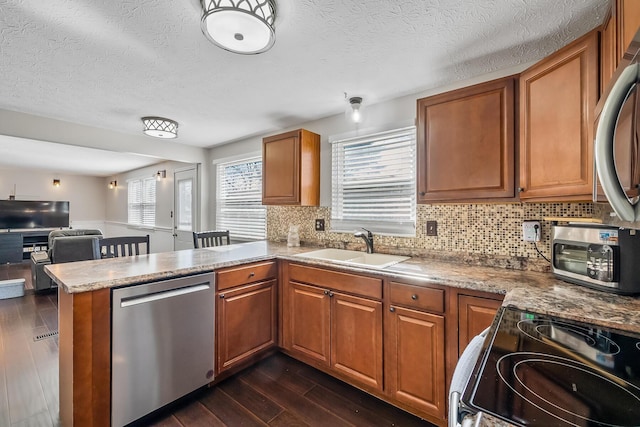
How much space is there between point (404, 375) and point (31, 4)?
275 centimetres

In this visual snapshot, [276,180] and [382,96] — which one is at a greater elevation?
[382,96]

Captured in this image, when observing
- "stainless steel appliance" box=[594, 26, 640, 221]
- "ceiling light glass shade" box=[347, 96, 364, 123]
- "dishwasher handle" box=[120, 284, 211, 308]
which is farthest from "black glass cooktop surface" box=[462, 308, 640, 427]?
"ceiling light glass shade" box=[347, 96, 364, 123]

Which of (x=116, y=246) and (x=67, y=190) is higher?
A: (x=67, y=190)

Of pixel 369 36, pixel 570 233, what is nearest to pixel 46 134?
pixel 369 36

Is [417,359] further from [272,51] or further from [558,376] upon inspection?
[272,51]

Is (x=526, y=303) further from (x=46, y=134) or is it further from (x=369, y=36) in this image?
(x=46, y=134)

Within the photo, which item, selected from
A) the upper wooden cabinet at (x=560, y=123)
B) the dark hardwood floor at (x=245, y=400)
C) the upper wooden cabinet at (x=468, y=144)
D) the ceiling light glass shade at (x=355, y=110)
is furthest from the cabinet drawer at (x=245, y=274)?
the upper wooden cabinet at (x=560, y=123)

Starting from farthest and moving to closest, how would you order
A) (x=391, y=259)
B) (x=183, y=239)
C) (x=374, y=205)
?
(x=183, y=239) → (x=374, y=205) → (x=391, y=259)

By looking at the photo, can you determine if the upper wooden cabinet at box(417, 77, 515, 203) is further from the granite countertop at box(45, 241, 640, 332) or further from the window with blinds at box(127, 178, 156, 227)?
the window with blinds at box(127, 178, 156, 227)

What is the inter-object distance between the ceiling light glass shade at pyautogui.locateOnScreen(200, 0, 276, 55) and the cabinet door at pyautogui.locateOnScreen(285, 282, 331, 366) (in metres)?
1.61

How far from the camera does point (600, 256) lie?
128cm

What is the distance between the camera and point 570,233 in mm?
1430

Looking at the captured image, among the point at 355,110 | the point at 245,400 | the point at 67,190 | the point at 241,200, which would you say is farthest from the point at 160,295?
the point at 67,190

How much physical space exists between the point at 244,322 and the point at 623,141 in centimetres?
219
